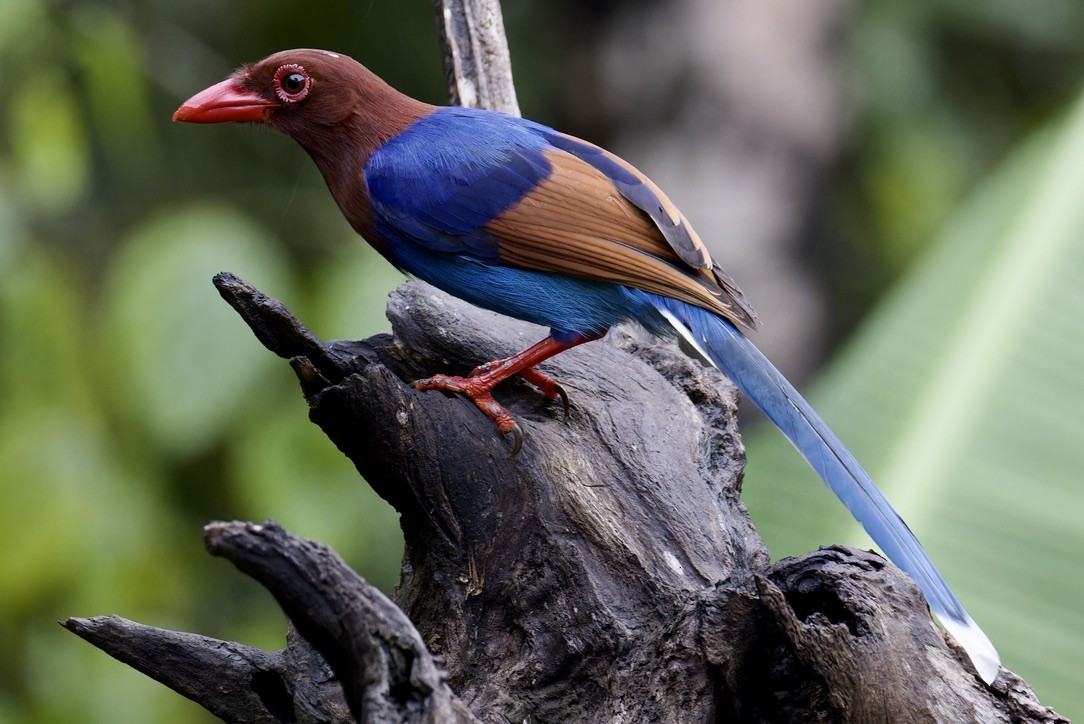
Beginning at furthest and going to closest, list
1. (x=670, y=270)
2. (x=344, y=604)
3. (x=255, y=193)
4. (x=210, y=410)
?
(x=255, y=193)
(x=210, y=410)
(x=670, y=270)
(x=344, y=604)

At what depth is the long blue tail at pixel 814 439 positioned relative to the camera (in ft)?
8.46

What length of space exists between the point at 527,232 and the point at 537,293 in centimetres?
15

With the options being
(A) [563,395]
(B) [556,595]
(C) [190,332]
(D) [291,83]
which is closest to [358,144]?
(D) [291,83]

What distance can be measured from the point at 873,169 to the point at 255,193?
324 centimetres

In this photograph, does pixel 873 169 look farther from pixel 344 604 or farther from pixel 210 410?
pixel 344 604

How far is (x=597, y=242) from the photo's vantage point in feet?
9.47

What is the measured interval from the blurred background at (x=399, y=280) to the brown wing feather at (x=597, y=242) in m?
0.90

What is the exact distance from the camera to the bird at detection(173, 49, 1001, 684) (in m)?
2.88

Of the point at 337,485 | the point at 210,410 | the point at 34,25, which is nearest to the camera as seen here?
the point at 210,410

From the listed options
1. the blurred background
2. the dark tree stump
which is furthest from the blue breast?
the blurred background

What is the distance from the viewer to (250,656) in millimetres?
2455

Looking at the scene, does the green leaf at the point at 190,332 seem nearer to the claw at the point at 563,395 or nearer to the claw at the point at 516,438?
the claw at the point at 563,395

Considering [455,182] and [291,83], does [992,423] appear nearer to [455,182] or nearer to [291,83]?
[455,182]

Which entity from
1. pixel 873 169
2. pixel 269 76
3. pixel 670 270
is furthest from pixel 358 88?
pixel 873 169
